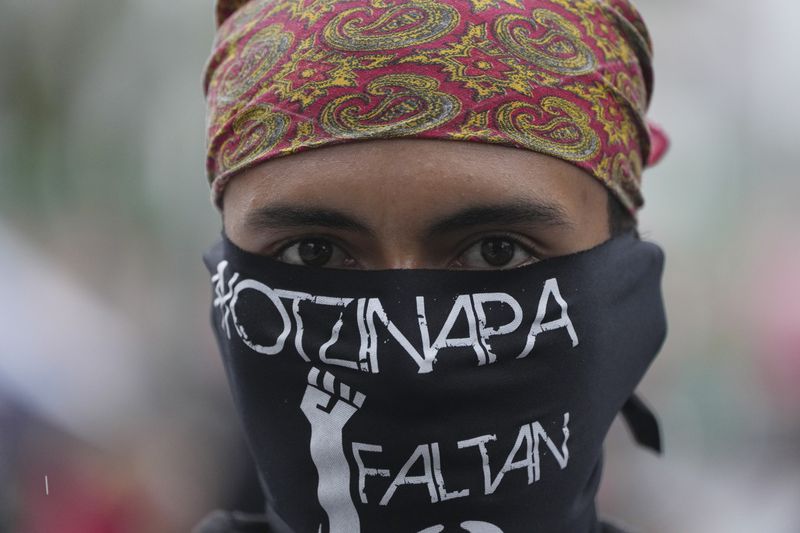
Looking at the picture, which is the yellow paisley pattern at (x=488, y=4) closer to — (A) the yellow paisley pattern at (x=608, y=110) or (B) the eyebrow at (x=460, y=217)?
(A) the yellow paisley pattern at (x=608, y=110)

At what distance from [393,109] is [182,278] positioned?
19.1 feet

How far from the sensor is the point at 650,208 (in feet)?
25.0

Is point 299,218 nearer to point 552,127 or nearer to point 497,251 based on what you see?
point 497,251

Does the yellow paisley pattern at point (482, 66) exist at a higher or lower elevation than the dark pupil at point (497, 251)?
higher

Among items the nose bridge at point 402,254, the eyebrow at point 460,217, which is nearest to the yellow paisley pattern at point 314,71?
the eyebrow at point 460,217

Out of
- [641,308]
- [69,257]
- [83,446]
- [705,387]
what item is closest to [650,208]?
[705,387]

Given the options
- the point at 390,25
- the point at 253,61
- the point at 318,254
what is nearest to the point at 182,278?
the point at 253,61

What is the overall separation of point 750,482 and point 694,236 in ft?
9.70

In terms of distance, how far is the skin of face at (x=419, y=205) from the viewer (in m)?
1.77

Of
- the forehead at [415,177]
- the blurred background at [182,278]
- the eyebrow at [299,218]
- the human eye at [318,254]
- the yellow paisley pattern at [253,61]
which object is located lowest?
the blurred background at [182,278]

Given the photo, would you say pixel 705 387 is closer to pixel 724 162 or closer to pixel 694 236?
pixel 694 236

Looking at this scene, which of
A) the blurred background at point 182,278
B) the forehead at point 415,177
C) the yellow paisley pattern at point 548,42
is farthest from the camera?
the blurred background at point 182,278

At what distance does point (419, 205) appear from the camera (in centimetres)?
176

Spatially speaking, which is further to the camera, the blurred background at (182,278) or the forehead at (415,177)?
the blurred background at (182,278)
